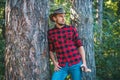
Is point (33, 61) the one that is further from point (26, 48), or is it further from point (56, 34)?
point (56, 34)

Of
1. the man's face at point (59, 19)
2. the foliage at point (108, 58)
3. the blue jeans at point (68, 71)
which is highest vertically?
the man's face at point (59, 19)

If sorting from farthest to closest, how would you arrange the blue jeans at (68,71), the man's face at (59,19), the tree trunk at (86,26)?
the tree trunk at (86,26)
the blue jeans at (68,71)
the man's face at (59,19)

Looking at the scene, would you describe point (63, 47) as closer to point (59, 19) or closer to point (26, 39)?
point (59, 19)

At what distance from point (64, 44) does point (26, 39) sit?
0.76 meters

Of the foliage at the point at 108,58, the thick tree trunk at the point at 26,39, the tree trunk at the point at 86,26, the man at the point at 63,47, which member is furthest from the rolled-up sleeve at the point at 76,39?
the foliage at the point at 108,58

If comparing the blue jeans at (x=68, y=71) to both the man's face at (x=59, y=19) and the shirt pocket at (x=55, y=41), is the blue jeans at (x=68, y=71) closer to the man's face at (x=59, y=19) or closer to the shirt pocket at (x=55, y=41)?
the shirt pocket at (x=55, y=41)

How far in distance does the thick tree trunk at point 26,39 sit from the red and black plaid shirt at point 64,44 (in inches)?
7.7

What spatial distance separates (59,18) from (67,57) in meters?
0.71

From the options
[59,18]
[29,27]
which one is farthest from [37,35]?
[59,18]

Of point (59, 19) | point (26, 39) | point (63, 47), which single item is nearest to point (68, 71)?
point (63, 47)

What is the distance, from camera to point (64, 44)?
5406mm

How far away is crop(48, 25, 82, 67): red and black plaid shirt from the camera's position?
5.35 meters

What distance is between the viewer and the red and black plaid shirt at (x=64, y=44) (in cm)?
535

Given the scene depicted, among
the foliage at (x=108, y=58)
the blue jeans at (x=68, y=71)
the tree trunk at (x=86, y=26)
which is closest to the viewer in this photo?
the blue jeans at (x=68, y=71)
